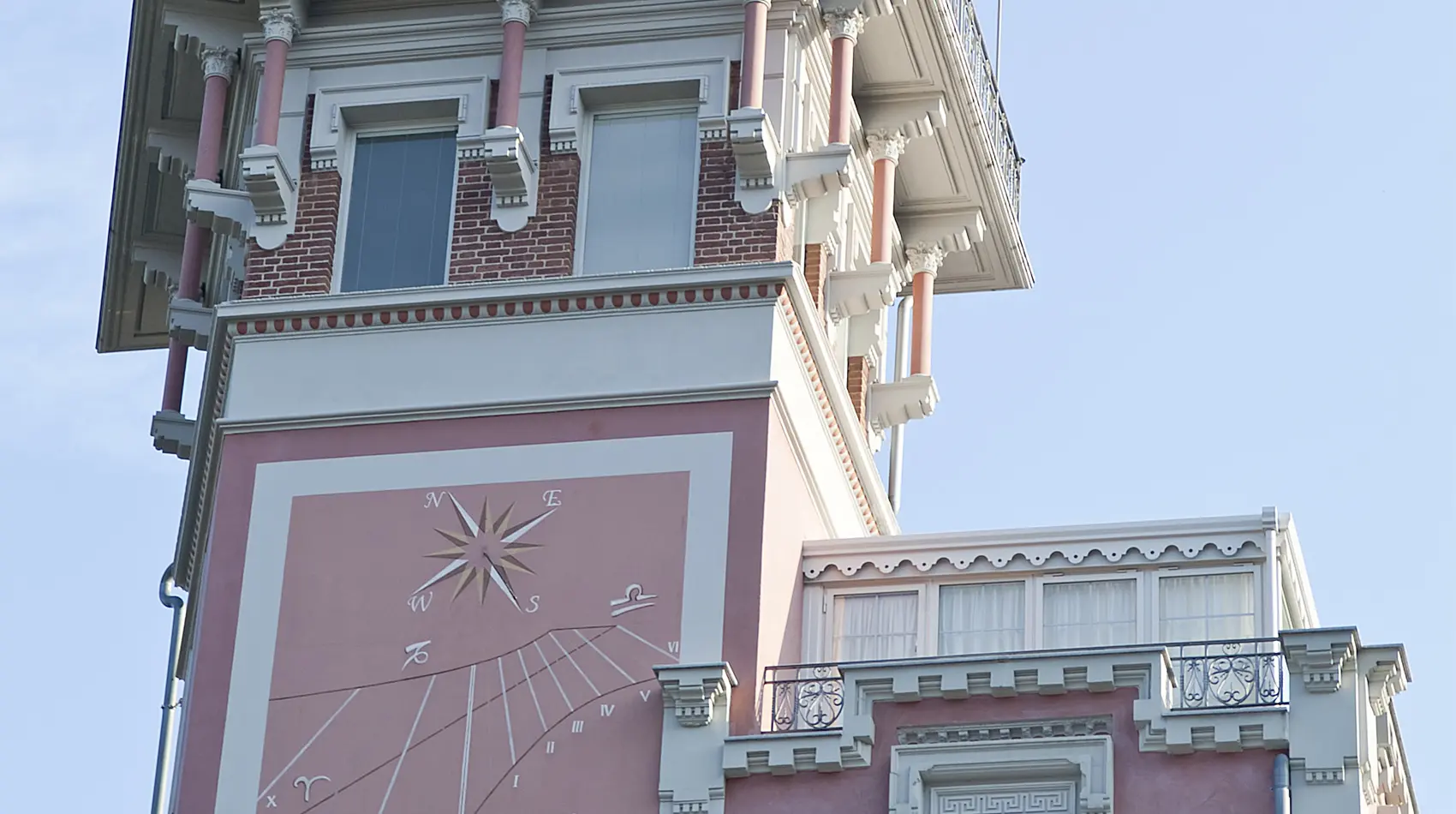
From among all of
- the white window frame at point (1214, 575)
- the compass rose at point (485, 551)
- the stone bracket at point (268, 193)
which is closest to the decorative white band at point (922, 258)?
the stone bracket at point (268, 193)

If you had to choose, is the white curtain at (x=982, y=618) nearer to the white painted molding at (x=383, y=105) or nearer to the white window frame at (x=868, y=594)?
the white window frame at (x=868, y=594)

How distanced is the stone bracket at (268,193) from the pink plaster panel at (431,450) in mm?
2316

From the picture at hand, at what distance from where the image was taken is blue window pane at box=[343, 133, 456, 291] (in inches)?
1280

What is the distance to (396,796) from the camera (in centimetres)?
2927

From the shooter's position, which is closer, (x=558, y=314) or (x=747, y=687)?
(x=747, y=687)

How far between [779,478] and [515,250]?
3.65 meters

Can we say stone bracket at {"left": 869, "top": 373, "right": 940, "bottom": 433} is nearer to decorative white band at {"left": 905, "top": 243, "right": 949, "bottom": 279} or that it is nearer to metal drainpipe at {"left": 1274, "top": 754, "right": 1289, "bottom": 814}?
decorative white band at {"left": 905, "top": 243, "right": 949, "bottom": 279}

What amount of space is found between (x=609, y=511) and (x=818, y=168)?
4221 millimetres

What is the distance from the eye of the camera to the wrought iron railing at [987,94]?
36.6 metres

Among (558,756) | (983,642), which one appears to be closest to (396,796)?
(558,756)

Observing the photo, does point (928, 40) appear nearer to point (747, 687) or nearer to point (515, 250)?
point (515, 250)

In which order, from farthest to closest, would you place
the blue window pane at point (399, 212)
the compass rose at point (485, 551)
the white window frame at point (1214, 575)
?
the blue window pane at point (399, 212), the compass rose at point (485, 551), the white window frame at point (1214, 575)

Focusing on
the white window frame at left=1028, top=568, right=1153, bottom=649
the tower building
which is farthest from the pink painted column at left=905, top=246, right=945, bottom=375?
the white window frame at left=1028, top=568, right=1153, bottom=649

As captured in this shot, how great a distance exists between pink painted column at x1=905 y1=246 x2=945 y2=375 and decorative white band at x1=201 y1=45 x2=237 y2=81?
8.52 m
